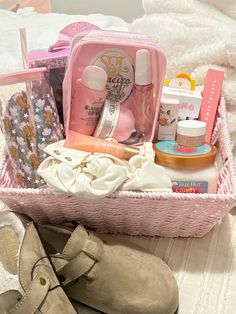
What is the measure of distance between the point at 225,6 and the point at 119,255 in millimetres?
601

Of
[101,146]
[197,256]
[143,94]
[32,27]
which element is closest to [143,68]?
→ [143,94]

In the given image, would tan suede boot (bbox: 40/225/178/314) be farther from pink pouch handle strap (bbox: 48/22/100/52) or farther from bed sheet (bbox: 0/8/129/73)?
bed sheet (bbox: 0/8/129/73)

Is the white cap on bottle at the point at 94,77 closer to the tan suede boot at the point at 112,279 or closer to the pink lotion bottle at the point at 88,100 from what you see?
the pink lotion bottle at the point at 88,100

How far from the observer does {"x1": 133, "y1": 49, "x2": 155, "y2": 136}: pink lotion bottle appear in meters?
0.75

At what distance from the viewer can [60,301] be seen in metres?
0.60

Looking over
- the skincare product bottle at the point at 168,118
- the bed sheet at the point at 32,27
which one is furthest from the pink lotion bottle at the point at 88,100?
the bed sheet at the point at 32,27

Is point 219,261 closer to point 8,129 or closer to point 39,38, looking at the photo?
point 8,129

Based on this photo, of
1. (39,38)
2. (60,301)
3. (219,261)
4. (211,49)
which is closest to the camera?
(60,301)

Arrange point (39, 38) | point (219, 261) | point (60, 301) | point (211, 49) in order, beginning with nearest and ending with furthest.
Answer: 1. point (60, 301)
2. point (219, 261)
3. point (211, 49)
4. point (39, 38)

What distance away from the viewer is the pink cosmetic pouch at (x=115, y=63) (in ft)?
2.48

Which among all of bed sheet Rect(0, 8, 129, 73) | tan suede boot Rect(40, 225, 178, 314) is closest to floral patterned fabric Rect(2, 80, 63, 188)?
tan suede boot Rect(40, 225, 178, 314)

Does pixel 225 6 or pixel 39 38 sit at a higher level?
pixel 225 6

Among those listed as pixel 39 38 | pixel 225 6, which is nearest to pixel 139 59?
pixel 225 6

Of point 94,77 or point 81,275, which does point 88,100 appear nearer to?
point 94,77
